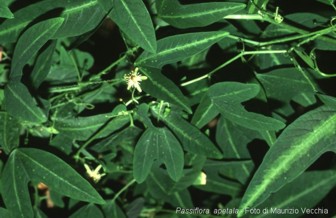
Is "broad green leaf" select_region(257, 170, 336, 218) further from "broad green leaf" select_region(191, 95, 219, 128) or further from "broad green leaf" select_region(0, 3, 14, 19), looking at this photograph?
"broad green leaf" select_region(0, 3, 14, 19)

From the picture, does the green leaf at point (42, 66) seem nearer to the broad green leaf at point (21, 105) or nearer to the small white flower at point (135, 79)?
the broad green leaf at point (21, 105)

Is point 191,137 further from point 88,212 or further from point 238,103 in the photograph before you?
point 88,212

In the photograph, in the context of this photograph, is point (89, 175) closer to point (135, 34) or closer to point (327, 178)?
point (135, 34)

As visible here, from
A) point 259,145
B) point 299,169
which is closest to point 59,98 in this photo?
point 259,145

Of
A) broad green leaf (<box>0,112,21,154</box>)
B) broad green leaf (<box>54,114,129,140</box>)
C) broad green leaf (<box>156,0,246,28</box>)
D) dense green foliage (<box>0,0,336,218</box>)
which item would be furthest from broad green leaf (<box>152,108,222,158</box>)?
broad green leaf (<box>0,112,21,154</box>)

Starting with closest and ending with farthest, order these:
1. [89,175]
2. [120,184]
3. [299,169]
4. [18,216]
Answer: [299,169], [18,216], [89,175], [120,184]
